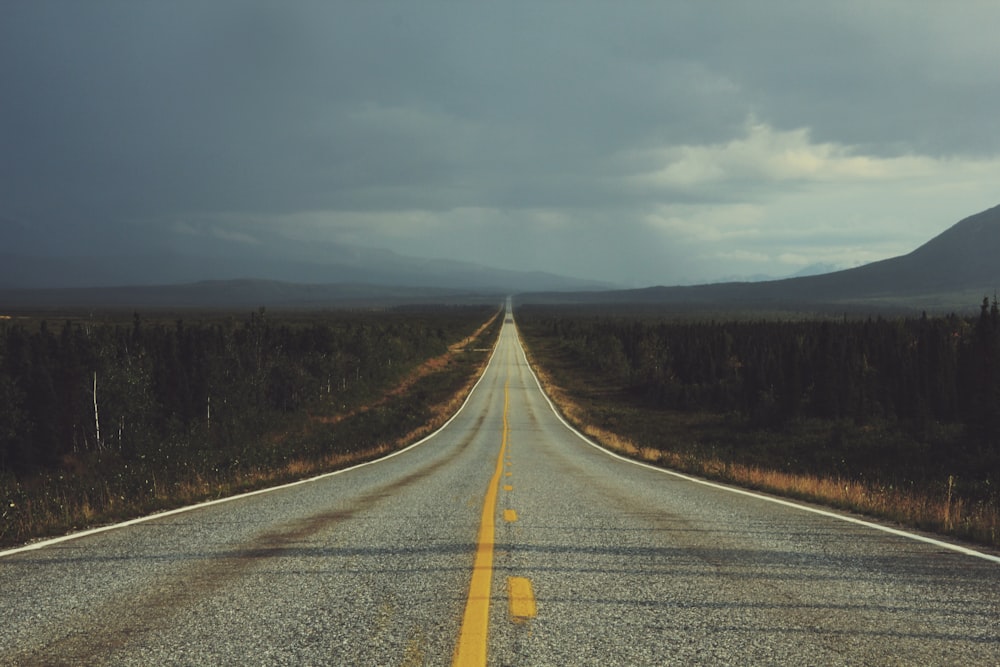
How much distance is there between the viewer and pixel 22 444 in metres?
43.4

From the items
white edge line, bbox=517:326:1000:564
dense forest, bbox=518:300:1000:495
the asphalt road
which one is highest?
the asphalt road

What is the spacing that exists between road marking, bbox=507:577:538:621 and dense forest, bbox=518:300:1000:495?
2684cm

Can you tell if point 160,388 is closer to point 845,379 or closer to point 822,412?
point 822,412

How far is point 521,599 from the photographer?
15.6 feet

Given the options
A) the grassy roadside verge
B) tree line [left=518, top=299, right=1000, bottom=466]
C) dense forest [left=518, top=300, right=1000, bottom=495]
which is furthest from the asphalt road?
tree line [left=518, top=299, right=1000, bottom=466]

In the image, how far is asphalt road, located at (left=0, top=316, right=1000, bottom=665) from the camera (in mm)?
3896

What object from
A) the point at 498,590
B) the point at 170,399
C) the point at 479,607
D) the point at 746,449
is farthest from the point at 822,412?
the point at 170,399

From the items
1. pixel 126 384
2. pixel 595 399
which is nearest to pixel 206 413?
pixel 126 384

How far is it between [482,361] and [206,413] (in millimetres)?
38899

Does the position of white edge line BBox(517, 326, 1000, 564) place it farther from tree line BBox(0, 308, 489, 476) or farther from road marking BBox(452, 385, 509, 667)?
tree line BBox(0, 308, 489, 476)

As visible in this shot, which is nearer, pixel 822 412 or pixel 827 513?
pixel 827 513

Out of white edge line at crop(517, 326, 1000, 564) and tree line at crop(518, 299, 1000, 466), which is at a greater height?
white edge line at crop(517, 326, 1000, 564)

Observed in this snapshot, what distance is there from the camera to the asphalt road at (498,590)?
390 cm

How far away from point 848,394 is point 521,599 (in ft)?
203
